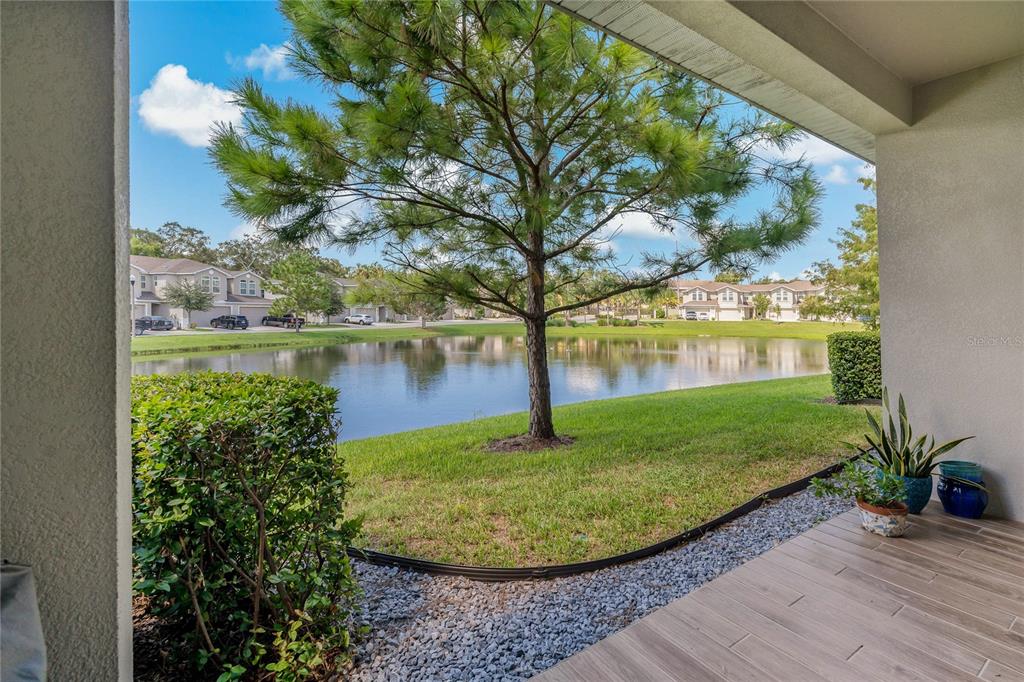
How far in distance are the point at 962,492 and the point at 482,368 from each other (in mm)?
5856

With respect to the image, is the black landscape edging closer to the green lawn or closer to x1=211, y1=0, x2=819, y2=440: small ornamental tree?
the green lawn

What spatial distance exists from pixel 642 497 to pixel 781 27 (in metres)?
2.50

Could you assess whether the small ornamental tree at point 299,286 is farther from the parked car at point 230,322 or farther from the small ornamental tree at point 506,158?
the small ornamental tree at point 506,158

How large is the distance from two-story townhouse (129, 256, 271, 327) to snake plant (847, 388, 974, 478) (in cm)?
399

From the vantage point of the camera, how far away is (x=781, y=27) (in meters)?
1.63

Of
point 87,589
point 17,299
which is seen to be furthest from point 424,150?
point 87,589

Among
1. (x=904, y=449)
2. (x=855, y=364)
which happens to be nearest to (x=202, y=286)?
(x=904, y=449)

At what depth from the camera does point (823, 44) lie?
1.82 metres

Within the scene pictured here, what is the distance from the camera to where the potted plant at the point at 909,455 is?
2260mm

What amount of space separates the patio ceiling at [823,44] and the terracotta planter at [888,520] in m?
1.92

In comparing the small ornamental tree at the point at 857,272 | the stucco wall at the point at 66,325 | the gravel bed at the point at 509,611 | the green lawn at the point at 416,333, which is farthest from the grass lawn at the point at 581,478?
the small ornamental tree at the point at 857,272

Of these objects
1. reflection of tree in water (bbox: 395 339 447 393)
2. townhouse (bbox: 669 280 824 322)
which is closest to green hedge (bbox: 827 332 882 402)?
townhouse (bbox: 669 280 824 322)

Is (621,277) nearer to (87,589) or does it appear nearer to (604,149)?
(604,149)

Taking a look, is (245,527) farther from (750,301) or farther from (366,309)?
(750,301)
